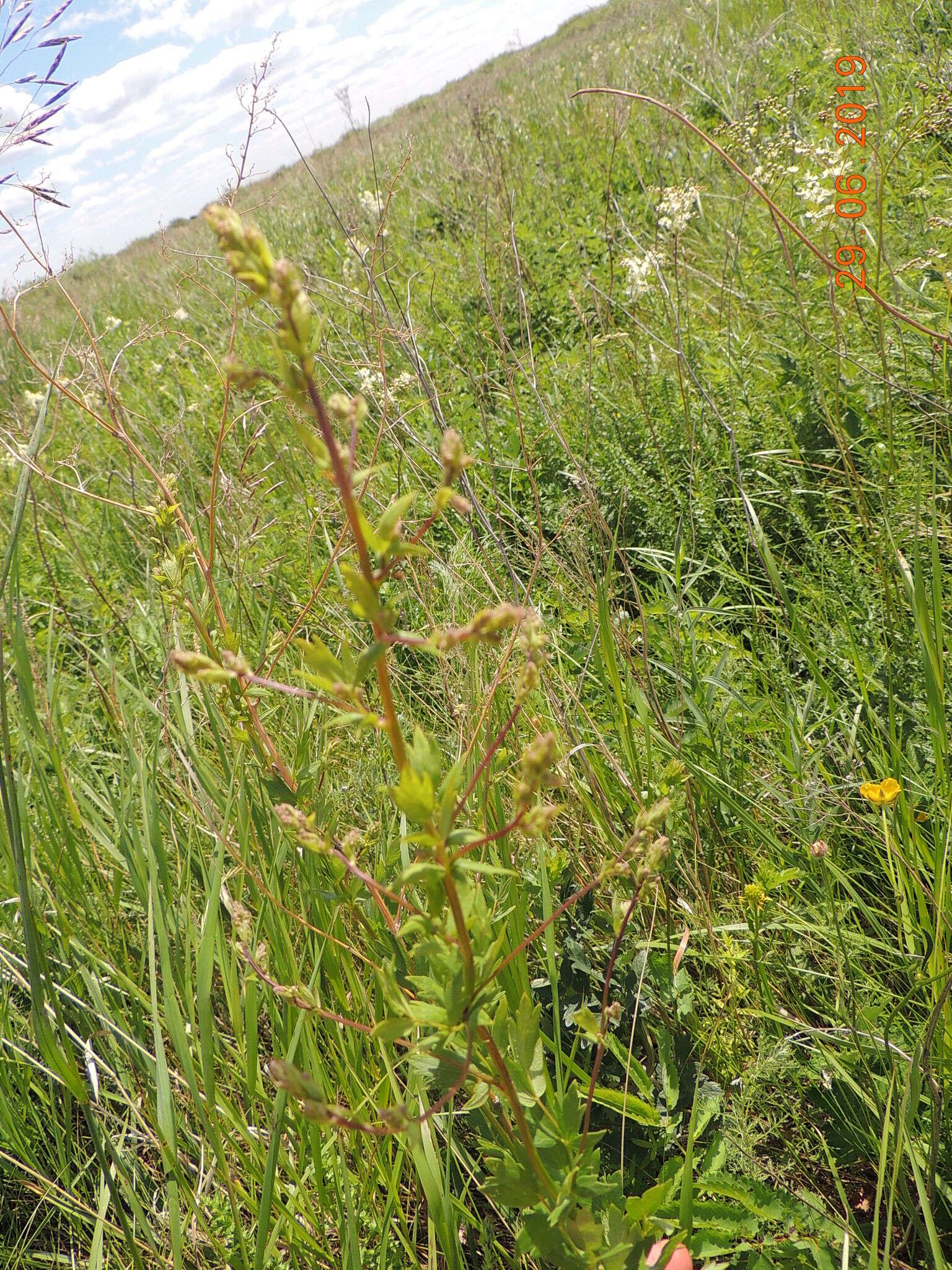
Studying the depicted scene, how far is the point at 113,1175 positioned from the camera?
4.24 ft

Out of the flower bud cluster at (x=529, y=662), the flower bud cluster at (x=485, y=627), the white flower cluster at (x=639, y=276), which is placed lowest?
the white flower cluster at (x=639, y=276)

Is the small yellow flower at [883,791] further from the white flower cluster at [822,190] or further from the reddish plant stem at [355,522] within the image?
the white flower cluster at [822,190]

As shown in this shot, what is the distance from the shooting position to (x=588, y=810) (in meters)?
1.61

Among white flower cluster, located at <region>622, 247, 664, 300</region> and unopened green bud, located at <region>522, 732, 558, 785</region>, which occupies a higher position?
unopened green bud, located at <region>522, 732, 558, 785</region>

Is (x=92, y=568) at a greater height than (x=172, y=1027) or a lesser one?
greater

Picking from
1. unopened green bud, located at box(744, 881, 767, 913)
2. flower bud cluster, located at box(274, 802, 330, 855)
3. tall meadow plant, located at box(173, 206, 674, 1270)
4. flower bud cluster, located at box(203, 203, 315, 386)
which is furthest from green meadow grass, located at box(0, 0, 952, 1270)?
flower bud cluster, located at box(203, 203, 315, 386)

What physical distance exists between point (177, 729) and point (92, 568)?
75.1 inches

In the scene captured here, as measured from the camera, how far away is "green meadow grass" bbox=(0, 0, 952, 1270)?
46.8 inches

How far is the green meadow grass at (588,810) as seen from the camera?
1188 millimetres

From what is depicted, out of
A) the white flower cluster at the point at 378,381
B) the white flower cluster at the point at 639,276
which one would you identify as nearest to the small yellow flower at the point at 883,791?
the white flower cluster at the point at 378,381

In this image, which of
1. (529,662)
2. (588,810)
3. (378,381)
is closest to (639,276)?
(378,381)

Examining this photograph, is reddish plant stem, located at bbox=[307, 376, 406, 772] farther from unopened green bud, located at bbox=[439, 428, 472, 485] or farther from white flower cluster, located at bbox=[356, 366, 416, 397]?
white flower cluster, located at bbox=[356, 366, 416, 397]

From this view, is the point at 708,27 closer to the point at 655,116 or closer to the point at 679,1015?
the point at 655,116

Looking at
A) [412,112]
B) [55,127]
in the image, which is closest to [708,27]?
[55,127]
